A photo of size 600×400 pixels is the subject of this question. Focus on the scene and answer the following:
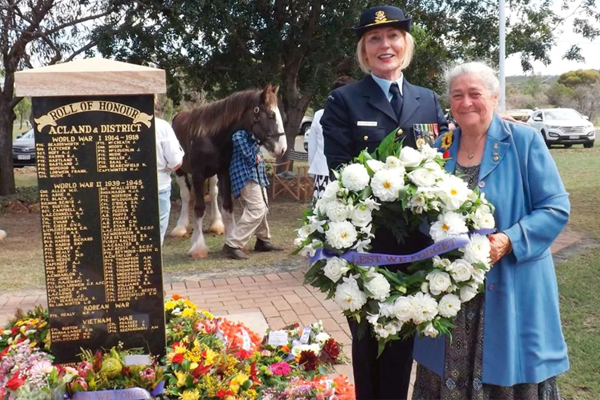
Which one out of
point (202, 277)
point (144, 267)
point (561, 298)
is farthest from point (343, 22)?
point (144, 267)

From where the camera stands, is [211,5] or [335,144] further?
[211,5]

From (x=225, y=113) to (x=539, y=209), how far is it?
591cm

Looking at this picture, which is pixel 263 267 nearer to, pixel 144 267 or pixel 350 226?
pixel 144 267

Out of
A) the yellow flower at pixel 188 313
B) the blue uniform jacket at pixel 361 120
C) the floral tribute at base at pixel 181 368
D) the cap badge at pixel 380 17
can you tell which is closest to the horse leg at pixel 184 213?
the floral tribute at base at pixel 181 368

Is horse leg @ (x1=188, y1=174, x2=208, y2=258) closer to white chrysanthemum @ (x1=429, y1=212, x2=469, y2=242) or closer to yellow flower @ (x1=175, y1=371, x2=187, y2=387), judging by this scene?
yellow flower @ (x1=175, y1=371, x2=187, y2=387)

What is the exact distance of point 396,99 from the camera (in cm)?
306

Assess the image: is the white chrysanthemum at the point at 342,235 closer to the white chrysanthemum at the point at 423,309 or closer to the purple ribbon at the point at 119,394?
the white chrysanthemum at the point at 423,309

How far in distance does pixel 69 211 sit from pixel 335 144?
157cm

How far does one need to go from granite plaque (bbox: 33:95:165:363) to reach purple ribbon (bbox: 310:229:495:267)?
1399mm

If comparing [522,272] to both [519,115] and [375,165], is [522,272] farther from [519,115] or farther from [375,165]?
[519,115]

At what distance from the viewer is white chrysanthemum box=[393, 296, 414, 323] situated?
238 centimetres

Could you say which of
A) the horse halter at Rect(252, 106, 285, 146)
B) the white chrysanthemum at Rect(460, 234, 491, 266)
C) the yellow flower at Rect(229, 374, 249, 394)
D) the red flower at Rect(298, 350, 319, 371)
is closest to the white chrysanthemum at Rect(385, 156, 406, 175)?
the white chrysanthemum at Rect(460, 234, 491, 266)

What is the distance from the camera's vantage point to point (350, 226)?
2.44 metres

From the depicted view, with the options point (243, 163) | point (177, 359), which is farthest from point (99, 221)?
point (243, 163)
